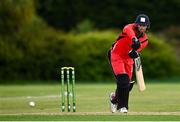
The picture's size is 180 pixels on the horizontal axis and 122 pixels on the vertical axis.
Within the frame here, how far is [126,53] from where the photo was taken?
15.0m

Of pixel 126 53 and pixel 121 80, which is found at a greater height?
pixel 126 53

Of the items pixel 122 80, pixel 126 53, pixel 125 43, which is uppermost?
pixel 125 43

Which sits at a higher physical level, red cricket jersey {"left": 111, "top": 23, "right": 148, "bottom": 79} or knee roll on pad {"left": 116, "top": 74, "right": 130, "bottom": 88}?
red cricket jersey {"left": 111, "top": 23, "right": 148, "bottom": 79}

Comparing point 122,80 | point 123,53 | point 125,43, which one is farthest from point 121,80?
point 125,43

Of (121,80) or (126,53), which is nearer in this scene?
(121,80)

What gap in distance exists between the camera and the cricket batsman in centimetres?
1460

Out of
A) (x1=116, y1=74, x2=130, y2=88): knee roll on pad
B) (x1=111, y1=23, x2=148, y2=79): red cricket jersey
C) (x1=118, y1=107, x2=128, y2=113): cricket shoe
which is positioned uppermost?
(x1=111, y1=23, x2=148, y2=79): red cricket jersey

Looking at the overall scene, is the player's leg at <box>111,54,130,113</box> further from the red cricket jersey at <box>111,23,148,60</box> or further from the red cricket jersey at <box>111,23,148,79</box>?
the red cricket jersey at <box>111,23,148,60</box>

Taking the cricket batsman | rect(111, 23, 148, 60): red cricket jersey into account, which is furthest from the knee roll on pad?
rect(111, 23, 148, 60): red cricket jersey

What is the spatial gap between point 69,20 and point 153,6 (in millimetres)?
6754

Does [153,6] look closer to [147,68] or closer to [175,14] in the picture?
[175,14]

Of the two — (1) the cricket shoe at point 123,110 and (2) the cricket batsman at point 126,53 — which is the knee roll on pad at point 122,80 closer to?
(2) the cricket batsman at point 126,53

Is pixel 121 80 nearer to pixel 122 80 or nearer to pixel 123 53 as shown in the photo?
pixel 122 80

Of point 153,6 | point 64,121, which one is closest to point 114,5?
point 153,6
